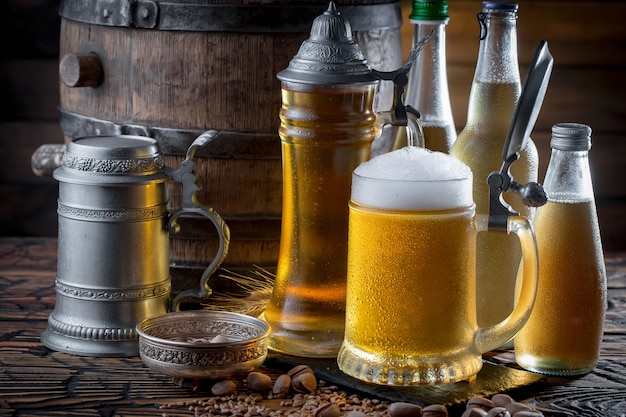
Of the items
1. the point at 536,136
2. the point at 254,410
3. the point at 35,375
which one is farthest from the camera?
the point at 536,136

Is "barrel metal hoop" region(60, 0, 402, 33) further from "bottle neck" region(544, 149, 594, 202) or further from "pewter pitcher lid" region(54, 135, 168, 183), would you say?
"bottle neck" region(544, 149, 594, 202)

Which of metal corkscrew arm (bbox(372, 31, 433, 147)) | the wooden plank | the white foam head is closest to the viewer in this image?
the white foam head

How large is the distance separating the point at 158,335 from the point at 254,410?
19 centimetres

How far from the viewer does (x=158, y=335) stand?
47.3 inches

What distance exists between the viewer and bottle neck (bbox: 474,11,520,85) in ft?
3.90

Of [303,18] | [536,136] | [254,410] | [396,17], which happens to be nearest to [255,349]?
[254,410]

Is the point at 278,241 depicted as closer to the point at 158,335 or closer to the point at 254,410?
the point at 158,335

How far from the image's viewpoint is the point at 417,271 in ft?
3.53

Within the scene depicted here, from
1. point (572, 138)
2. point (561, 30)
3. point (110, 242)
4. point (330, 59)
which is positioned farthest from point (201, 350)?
point (561, 30)

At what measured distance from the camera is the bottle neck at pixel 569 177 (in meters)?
1.14

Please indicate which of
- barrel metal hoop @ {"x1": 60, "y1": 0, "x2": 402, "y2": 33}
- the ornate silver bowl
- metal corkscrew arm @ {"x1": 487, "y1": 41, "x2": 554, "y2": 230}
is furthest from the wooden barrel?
metal corkscrew arm @ {"x1": 487, "y1": 41, "x2": 554, "y2": 230}

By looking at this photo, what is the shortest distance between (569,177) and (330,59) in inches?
11.4

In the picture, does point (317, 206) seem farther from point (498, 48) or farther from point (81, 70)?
point (81, 70)

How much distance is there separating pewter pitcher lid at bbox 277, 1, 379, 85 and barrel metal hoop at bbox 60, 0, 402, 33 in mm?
185
